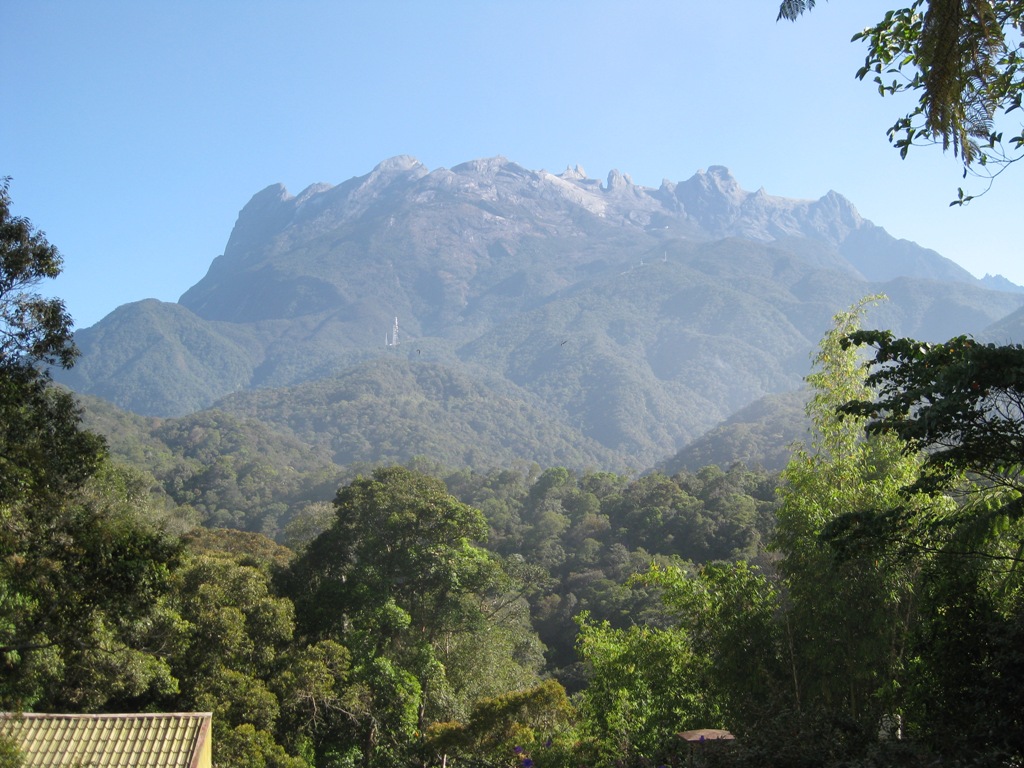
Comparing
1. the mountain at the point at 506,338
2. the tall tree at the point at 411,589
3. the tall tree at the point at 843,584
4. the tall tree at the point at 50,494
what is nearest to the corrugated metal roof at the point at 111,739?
the tall tree at the point at 50,494

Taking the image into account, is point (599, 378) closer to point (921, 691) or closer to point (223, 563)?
point (223, 563)

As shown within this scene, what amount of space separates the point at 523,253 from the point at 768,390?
286 feet

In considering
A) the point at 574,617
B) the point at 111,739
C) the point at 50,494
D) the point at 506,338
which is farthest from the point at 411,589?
the point at 506,338

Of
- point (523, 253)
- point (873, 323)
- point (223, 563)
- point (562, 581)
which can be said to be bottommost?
point (562, 581)

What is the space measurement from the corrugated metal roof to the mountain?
7947 centimetres

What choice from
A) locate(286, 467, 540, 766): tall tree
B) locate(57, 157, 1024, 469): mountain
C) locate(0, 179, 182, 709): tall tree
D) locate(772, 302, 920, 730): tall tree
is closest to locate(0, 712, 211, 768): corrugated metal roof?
locate(0, 179, 182, 709): tall tree

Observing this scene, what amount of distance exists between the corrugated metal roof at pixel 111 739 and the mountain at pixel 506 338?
79.5m

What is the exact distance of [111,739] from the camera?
837cm

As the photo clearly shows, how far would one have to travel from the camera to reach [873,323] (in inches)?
4643

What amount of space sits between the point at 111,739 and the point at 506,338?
139m

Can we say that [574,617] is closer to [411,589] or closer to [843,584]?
[843,584]

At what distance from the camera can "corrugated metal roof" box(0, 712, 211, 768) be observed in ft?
26.6

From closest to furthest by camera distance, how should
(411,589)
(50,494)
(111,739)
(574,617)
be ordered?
(50,494)
(111,739)
(574,617)
(411,589)

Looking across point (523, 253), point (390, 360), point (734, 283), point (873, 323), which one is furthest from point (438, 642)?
point (523, 253)
